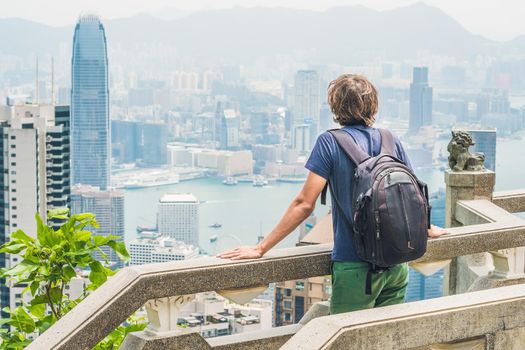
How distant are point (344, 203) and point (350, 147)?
0.53ft

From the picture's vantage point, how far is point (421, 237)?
9.34 feet

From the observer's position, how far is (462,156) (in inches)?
202

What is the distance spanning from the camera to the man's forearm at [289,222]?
3.03 meters

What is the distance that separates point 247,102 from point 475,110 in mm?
37109

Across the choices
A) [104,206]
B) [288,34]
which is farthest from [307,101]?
[288,34]

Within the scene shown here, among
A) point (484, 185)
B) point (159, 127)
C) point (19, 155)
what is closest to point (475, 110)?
point (159, 127)

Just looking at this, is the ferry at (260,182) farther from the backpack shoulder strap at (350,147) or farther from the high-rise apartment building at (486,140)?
the backpack shoulder strap at (350,147)

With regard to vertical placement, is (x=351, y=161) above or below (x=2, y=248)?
above

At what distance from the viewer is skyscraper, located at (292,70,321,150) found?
122000 mm

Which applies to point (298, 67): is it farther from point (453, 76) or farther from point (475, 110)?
point (475, 110)

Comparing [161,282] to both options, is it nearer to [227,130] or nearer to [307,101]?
[307,101]

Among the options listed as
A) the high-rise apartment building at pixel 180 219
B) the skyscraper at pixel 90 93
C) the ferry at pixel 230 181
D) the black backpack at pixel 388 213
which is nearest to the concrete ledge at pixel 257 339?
the black backpack at pixel 388 213

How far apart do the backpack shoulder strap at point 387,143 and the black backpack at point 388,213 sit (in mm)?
96

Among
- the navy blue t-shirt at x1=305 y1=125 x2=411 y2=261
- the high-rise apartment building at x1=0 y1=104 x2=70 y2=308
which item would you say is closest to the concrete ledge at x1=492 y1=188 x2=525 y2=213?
the navy blue t-shirt at x1=305 y1=125 x2=411 y2=261
